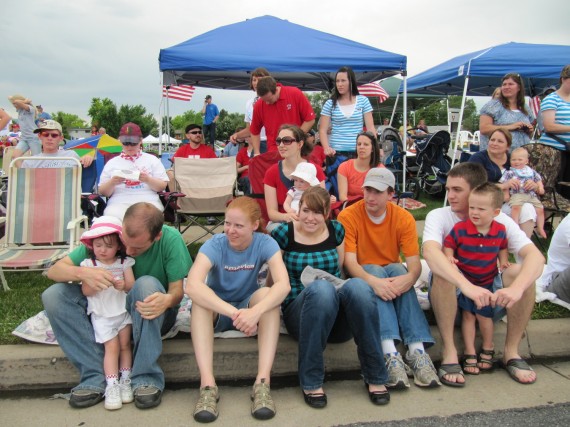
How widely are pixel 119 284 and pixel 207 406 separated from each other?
0.85 m

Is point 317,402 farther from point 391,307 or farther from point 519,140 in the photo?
point 519,140

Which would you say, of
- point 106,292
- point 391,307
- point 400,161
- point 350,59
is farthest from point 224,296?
point 400,161

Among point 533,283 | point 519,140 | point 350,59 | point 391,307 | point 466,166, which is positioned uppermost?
point 350,59

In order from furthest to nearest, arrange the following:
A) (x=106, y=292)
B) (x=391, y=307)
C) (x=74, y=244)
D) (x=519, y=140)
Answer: (x=519, y=140)
(x=74, y=244)
(x=391, y=307)
(x=106, y=292)

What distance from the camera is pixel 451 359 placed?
2.94m

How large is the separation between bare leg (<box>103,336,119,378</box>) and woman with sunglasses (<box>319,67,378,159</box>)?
3.63m

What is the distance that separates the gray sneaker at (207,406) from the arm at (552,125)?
15.8ft

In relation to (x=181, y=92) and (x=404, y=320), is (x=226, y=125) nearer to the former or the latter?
(x=181, y=92)

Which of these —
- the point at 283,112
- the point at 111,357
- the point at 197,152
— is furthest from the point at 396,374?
the point at 197,152

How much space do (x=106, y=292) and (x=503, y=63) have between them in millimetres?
8300

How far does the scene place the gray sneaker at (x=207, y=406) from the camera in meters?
2.47

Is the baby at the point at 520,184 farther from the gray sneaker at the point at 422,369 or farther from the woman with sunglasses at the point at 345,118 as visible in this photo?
the gray sneaker at the point at 422,369

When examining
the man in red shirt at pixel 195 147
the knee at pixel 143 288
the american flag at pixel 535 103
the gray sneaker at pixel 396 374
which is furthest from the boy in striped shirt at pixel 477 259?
the american flag at pixel 535 103

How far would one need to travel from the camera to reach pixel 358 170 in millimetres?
4629
